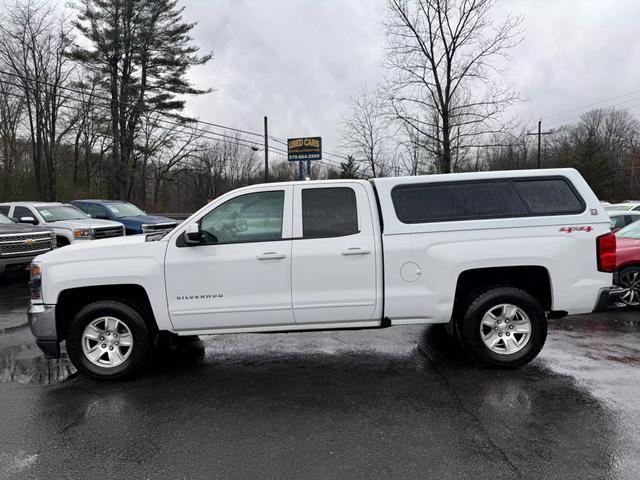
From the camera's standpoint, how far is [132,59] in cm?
3081

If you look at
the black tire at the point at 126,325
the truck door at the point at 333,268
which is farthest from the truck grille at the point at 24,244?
the truck door at the point at 333,268

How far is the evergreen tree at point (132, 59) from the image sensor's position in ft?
97.1

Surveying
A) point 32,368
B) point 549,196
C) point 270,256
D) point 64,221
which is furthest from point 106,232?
point 549,196

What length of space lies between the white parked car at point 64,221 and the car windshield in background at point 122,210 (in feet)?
5.37

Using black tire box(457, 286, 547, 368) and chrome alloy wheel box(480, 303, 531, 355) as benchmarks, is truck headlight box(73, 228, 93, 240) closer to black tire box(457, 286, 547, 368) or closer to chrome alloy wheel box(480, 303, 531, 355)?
black tire box(457, 286, 547, 368)

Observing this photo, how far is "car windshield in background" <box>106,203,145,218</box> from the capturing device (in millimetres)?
→ 15328

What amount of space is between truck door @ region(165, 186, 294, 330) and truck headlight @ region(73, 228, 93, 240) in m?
8.68

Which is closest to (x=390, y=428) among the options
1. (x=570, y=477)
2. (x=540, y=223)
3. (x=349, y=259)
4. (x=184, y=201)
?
(x=570, y=477)

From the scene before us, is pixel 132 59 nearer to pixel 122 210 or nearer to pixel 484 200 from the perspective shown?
pixel 122 210

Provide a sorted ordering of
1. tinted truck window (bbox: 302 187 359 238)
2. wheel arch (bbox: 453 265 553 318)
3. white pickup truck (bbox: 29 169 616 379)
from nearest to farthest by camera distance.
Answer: white pickup truck (bbox: 29 169 616 379)
tinted truck window (bbox: 302 187 359 238)
wheel arch (bbox: 453 265 553 318)

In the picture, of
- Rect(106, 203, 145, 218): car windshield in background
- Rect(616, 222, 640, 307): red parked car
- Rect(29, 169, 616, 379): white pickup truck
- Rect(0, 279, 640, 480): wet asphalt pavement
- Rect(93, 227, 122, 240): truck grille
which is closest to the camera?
Rect(0, 279, 640, 480): wet asphalt pavement

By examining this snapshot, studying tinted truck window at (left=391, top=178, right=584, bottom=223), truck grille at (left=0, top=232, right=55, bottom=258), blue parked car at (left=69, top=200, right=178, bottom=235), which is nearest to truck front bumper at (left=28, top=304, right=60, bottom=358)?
tinted truck window at (left=391, top=178, right=584, bottom=223)

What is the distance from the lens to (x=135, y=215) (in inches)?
616

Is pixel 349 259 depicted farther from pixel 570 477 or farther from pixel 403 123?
pixel 403 123
